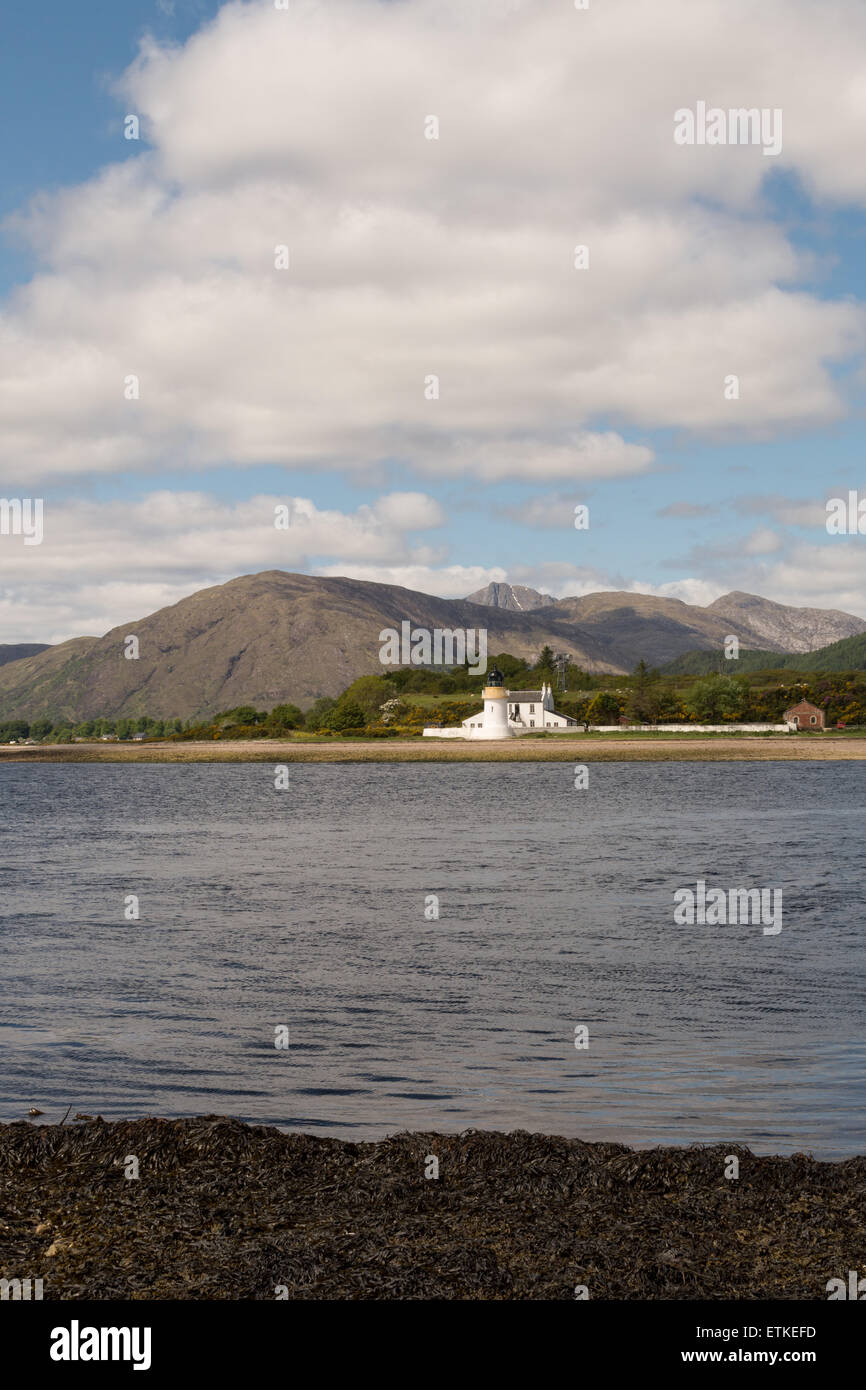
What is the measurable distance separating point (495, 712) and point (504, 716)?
1810 millimetres

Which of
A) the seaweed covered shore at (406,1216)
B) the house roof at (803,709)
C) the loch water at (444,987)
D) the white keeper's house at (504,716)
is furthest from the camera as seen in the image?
the house roof at (803,709)

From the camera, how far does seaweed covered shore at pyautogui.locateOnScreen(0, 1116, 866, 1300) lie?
795 cm

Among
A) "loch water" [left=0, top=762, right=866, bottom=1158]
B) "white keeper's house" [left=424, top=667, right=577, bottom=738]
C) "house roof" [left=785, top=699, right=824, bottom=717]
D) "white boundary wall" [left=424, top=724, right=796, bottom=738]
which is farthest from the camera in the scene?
"house roof" [left=785, top=699, right=824, bottom=717]

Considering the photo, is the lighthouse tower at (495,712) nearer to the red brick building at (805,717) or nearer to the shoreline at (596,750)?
the shoreline at (596,750)

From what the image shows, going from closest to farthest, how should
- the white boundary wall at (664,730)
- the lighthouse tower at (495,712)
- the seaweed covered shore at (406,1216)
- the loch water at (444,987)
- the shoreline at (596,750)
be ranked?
1. the seaweed covered shore at (406,1216)
2. the loch water at (444,987)
3. the shoreline at (596,750)
4. the lighthouse tower at (495,712)
5. the white boundary wall at (664,730)

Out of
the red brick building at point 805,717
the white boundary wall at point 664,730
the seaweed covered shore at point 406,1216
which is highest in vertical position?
the red brick building at point 805,717

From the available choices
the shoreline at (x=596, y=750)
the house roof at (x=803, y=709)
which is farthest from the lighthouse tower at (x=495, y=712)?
the house roof at (x=803, y=709)

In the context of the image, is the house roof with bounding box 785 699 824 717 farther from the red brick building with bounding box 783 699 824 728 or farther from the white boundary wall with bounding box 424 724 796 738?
the white boundary wall with bounding box 424 724 796 738

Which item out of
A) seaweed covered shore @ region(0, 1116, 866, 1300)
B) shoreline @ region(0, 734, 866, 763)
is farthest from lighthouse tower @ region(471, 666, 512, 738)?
seaweed covered shore @ region(0, 1116, 866, 1300)

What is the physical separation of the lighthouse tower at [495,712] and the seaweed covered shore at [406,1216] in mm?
165745

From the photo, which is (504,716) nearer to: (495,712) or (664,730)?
(495,712)

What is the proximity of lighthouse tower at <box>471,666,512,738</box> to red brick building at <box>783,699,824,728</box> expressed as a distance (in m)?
47.2

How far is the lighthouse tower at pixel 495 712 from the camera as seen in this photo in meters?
178

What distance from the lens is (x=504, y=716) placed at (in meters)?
180
